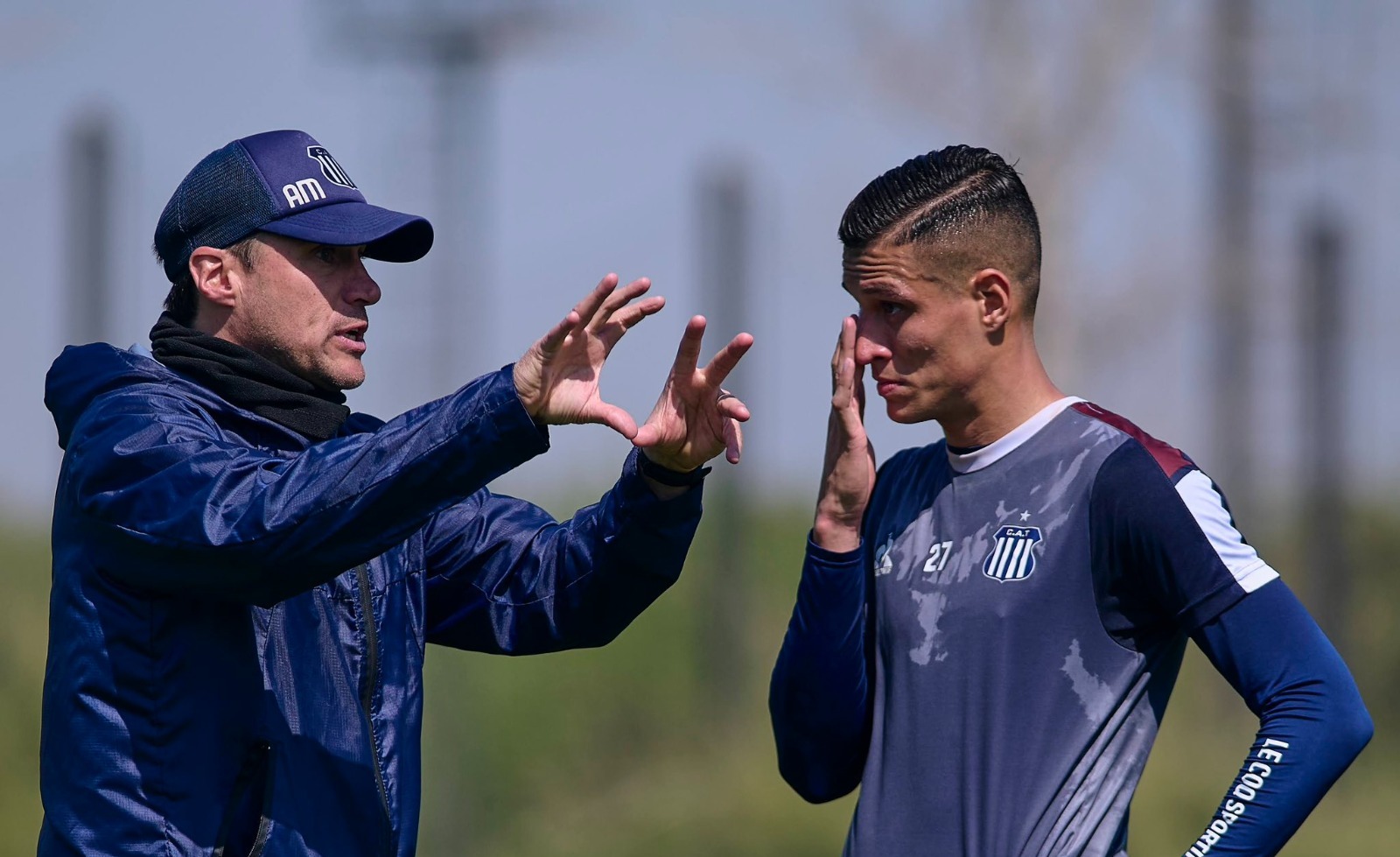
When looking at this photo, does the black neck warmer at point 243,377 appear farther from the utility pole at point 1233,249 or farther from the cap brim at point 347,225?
the utility pole at point 1233,249

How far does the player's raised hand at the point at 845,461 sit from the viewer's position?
2.90 meters

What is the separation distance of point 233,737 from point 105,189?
17.8ft

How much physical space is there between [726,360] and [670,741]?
20.0ft

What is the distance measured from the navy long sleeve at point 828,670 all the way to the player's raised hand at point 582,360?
47 cm

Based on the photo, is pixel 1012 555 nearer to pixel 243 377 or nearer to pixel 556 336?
pixel 556 336

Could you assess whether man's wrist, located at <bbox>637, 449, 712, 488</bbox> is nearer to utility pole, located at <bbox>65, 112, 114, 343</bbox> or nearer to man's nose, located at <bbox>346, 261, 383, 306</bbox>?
man's nose, located at <bbox>346, 261, 383, 306</bbox>

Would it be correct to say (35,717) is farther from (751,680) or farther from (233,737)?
(233,737)

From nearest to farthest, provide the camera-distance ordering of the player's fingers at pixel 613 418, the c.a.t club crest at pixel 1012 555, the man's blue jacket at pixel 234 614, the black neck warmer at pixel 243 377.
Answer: the man's blue jacket at pixel 234 614 → the player's fingers at pixel 613 418 → the c.a.t club crest at pixel 1012 555 → the black neck warmer at pixel 243 377

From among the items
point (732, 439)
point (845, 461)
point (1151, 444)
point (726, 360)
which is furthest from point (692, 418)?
point (1151, 444)

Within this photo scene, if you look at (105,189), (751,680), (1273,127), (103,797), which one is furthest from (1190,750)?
(103,797)

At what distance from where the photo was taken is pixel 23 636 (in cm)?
776

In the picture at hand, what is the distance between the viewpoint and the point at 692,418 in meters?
2.93

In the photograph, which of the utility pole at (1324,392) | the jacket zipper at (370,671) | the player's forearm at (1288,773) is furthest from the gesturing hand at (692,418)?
the utility pole at (1324,392)

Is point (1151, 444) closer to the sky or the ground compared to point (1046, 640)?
closer to the sky
